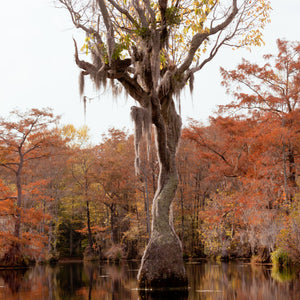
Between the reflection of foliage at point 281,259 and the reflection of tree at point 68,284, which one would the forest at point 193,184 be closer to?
the reflection of foliage at point 281,259

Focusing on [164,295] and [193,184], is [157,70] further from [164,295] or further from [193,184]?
[193,184]

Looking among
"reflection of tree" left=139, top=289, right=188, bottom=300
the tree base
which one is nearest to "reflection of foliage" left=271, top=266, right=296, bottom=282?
the tree base

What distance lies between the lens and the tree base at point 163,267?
1002cm

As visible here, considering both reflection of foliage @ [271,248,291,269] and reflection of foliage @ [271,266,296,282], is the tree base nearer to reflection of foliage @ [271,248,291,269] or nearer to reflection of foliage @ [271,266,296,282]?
reflection of foliage @ [271,266,296,282]

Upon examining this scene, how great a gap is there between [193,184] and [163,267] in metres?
21.3

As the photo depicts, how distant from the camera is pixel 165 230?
35.0 feet

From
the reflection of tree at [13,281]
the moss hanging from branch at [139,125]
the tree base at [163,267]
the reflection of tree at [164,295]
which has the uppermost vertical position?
the moss hanging from branch at [139,125]

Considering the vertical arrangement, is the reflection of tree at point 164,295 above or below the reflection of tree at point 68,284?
above

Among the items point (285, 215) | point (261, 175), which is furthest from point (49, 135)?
point (285, 215)

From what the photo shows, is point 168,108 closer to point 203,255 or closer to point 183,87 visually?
point 183,87

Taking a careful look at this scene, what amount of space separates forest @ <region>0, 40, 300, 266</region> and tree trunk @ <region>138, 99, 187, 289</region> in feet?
7.16

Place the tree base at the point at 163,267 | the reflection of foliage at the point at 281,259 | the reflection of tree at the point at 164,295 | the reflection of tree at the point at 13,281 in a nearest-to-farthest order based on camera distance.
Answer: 1. the reflection of tree at the point at 164,295
2. the tree base at the point at 163,267
3. the reflection of tree at the point at 13,281
4. the reflection of foliage at the point at 281,259

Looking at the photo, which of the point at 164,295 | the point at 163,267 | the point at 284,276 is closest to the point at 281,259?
the point at 284,276

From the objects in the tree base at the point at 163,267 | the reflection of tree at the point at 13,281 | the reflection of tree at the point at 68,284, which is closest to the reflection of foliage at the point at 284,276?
the tree base at the point at 163,267
